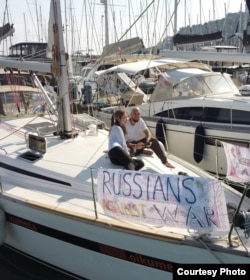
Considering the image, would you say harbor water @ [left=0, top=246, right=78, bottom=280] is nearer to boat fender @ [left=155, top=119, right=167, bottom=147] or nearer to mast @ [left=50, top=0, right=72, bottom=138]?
mast @ [left=50, top=0, right=72, bottom=138]

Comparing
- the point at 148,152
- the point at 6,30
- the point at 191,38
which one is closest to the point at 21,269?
the point at 148,152

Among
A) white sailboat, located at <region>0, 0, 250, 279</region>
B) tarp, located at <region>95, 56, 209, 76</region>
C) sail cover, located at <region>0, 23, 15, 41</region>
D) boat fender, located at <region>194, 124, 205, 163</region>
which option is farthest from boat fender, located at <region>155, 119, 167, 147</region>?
sail cover, located at <region>0, 23, 15, 41</region>

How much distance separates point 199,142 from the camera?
339 inches

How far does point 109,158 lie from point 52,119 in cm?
273

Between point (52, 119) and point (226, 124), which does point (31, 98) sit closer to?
point (52, 119)

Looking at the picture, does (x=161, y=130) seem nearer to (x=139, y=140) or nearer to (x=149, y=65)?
(x=149, y=65)

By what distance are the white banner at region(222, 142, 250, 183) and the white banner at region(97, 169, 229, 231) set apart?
77 cm

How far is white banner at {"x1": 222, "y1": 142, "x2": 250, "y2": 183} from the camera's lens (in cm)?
405

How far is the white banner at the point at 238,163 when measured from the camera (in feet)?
13.3

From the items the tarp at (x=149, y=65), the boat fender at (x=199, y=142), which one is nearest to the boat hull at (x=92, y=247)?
the boat fender at (x=199, y=142)

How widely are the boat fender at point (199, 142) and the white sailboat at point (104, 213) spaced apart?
282 cm

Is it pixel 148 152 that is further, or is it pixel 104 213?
pixel 148 152

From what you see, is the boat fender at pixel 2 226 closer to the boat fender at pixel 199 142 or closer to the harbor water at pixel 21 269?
the harbor water at pixel 21 269

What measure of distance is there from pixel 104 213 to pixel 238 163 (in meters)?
1.52
